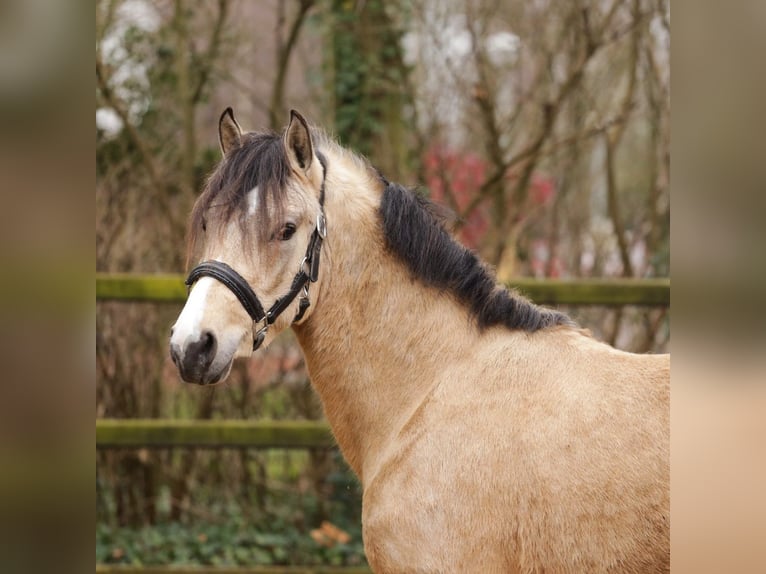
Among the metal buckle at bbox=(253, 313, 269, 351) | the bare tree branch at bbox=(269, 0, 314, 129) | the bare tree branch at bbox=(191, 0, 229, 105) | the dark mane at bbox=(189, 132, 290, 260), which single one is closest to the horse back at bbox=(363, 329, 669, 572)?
the metal buckle at bbox=(253, 313, 269, 351)

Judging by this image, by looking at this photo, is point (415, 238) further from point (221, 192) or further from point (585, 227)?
point (585, 227)

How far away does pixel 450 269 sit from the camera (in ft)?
10.3

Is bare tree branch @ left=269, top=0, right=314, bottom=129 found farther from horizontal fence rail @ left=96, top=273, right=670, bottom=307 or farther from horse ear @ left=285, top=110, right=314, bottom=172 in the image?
horse ear @ left=285, top=110, right=314, bottom=172

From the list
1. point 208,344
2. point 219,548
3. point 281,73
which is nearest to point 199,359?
point 208,344

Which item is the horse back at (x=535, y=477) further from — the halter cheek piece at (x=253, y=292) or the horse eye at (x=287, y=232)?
the horse eye at (x=287, y=232)

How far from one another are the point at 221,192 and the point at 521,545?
162 centimetres

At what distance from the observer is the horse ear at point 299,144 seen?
9.67ft

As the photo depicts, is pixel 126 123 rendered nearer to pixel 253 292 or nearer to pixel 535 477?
pixel 253 292

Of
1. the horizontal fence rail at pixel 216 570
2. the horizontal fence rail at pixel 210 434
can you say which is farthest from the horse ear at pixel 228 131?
the horizontal fence rail at pixel 216 570
